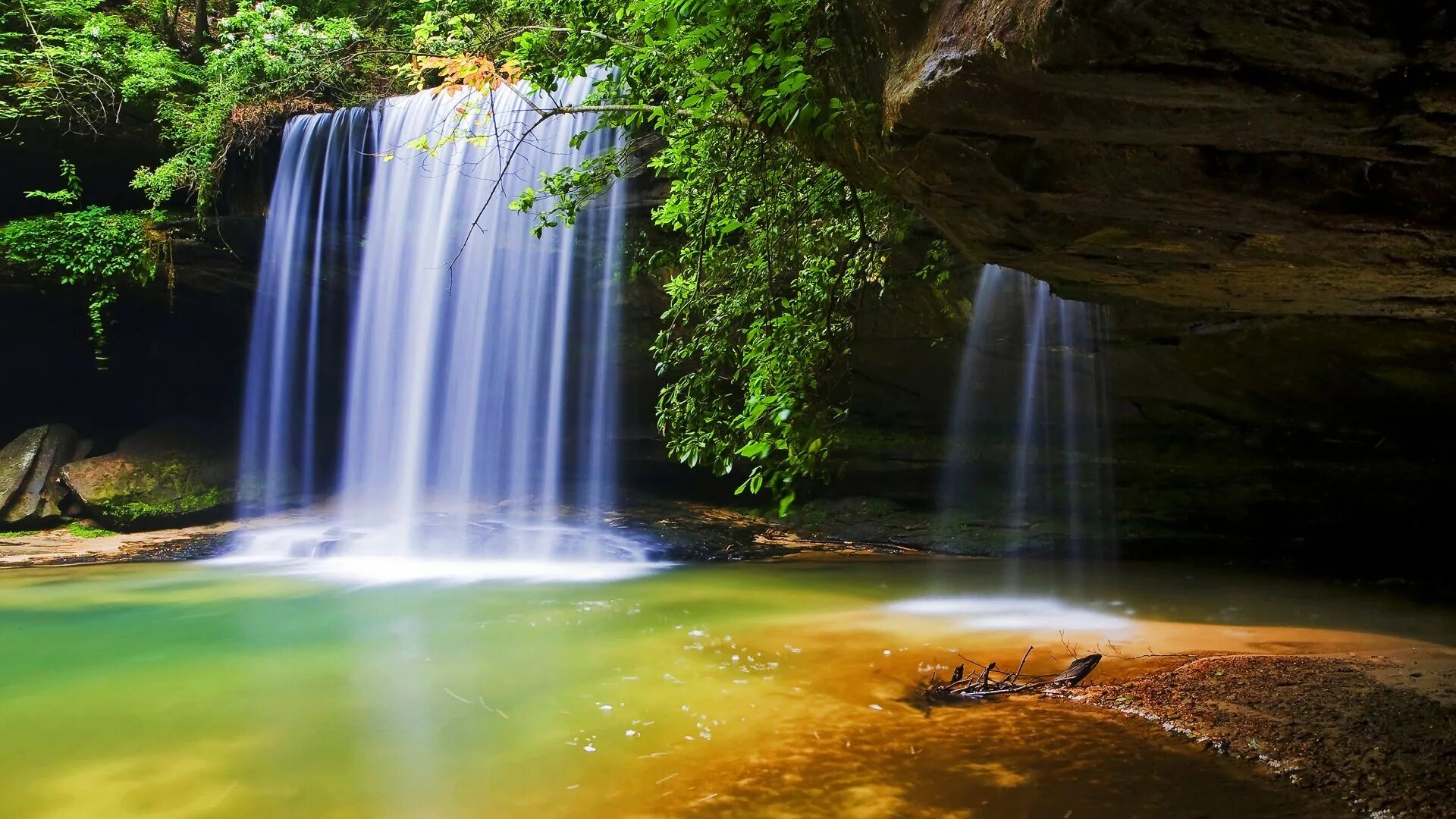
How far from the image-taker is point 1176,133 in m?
2.53

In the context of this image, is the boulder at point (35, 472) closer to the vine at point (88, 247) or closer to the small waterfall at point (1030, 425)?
the vine at point (88, 247)

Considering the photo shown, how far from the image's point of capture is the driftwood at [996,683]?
417 centimetres

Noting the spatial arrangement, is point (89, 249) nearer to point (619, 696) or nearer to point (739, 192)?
point (739, 192)

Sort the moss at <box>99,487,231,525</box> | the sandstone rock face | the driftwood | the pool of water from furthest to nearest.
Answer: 1. the moss at <box>99,487,231,525</box>
2. the driftwood
3. the pool of water
4. the sandstone rock face

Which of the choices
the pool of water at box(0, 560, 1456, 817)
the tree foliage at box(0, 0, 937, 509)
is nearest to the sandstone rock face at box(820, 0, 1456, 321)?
the tree foliage at box(0, 0, 937, 509)

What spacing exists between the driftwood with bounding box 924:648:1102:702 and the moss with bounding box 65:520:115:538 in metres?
11.2

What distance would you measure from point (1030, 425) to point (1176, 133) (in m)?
7.63

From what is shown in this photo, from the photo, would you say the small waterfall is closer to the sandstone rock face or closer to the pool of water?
the pool of water

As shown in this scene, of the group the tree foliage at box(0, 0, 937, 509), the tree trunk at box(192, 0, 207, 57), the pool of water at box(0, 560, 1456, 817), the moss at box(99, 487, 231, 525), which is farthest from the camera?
the tree trunk at box(192, 0, 207, 57)

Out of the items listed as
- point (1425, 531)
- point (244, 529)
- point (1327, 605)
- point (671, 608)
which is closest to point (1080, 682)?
point (671, 608)

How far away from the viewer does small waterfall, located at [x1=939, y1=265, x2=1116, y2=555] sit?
872 cm

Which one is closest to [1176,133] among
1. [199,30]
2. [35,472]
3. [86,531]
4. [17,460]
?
[86,531]

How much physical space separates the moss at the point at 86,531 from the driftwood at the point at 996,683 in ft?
36.8

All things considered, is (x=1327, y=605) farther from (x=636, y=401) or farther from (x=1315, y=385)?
(x=636, y=401)
